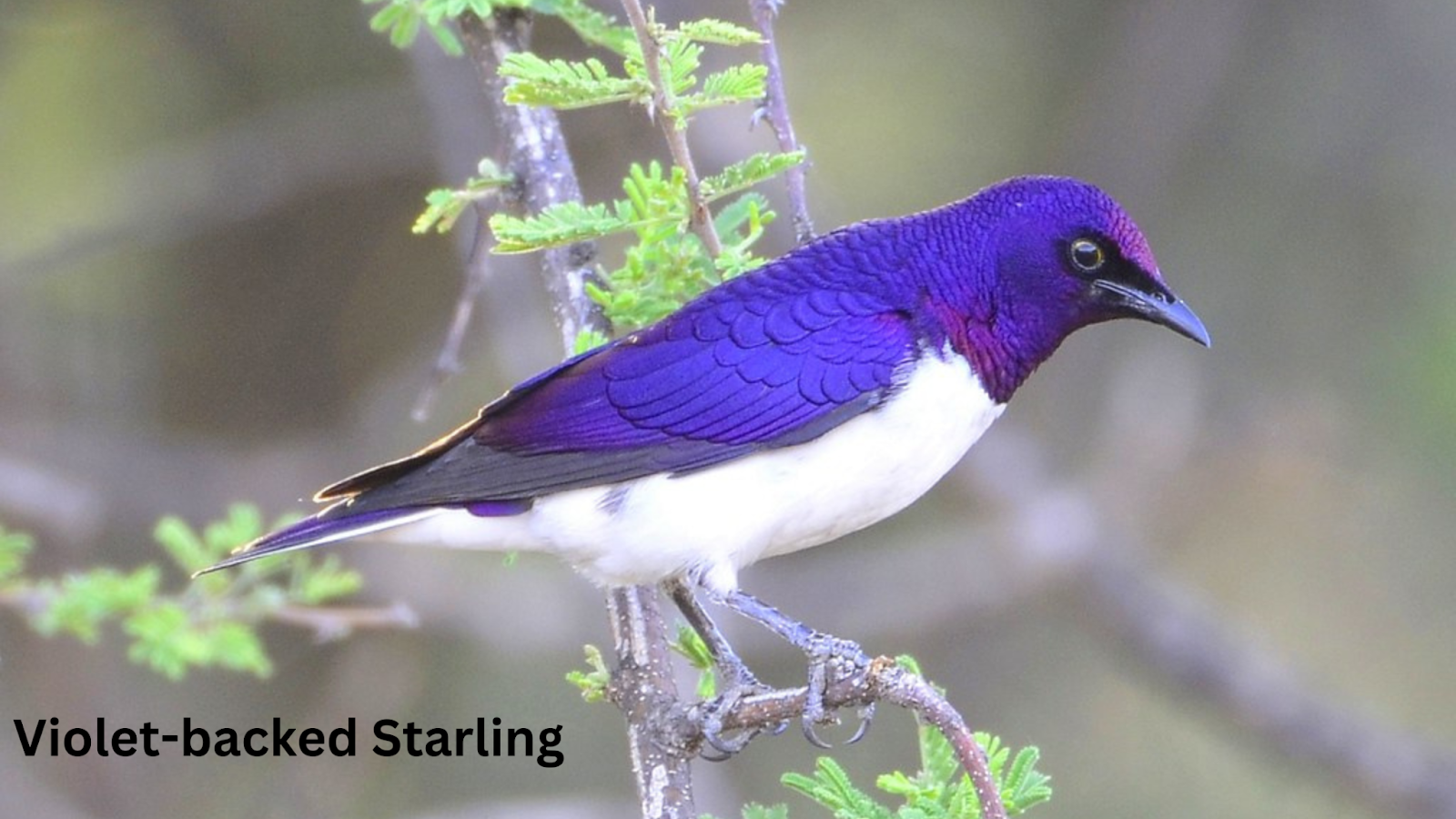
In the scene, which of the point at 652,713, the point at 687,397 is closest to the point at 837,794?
the point at 652,713

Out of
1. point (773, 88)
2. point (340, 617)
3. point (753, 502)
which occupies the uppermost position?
point (773, 88)

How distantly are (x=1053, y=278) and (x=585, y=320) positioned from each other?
962 mm

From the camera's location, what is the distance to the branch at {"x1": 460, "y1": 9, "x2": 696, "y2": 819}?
3.33 metres

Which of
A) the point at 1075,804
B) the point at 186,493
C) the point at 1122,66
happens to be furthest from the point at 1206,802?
the point at 186,493

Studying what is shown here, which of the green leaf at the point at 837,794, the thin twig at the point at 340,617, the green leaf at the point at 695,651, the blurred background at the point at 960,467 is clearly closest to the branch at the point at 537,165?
the green leaf at the point at 695,651

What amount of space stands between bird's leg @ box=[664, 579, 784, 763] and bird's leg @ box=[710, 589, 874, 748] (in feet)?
0.31

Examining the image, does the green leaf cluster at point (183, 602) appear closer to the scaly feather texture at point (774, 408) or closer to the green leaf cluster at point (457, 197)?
the scaly feather texture at point (774, 408)

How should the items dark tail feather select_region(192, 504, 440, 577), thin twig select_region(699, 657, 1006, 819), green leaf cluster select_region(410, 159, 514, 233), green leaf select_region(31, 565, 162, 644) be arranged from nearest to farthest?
thin twig select_region(699, 657, 1006, 819) < dark tail feather select_region(192, 504, 440, 577) < green leaf cluster select_region(410, 159, 514, 233) < green leaf select_region(31, 565, 162, 644)

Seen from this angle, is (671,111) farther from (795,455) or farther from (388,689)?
(388,689)

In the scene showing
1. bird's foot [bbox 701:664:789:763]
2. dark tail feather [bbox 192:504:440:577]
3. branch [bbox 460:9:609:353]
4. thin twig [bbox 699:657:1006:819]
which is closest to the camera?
thin twig [bbox 699:657:1006:819]

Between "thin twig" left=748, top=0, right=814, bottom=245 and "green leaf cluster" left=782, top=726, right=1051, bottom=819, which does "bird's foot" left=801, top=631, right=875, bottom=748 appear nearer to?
"green leaf cluster" left=782, top=726, right=1051, bottom=819

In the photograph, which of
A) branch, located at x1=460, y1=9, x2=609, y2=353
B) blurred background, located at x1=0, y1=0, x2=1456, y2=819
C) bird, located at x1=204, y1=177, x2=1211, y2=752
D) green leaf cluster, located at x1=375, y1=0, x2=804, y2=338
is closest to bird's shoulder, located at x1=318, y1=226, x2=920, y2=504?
bird, located at x1=204, y1=177, x2=1211, y2=752

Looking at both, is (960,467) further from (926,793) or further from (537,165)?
(926,793)

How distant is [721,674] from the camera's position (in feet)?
11.9
